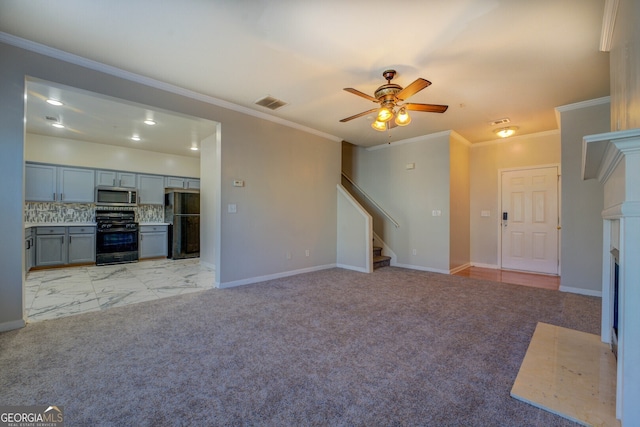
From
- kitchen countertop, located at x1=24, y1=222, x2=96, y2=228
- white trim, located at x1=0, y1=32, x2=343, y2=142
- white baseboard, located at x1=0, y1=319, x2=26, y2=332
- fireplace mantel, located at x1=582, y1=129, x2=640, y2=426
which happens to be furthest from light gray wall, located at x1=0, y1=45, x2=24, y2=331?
fireplace mantel, located at x1=582, y1=129, x2=640, y2=426

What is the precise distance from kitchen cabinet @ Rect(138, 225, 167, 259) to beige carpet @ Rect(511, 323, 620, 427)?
286 inches

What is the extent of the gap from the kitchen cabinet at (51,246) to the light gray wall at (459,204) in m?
7.75

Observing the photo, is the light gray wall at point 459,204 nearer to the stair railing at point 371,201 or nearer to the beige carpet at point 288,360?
the stair railing at point 371,201

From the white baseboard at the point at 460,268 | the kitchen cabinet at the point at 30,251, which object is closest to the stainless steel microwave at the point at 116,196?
the kitchen cabinet at the point at 30,251

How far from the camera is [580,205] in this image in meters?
3.91

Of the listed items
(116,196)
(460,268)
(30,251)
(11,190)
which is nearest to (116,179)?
(116,196)

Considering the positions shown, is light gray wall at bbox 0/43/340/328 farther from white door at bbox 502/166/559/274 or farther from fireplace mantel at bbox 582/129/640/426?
fireplace mantel at bbox 582/129/640/426

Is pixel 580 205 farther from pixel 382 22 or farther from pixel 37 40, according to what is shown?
pixel 37 40

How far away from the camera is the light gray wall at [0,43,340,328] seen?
102 inches

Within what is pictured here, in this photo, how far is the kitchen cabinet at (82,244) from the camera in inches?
223

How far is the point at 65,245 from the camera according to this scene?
219 inches

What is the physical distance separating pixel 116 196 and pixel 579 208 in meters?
8.77

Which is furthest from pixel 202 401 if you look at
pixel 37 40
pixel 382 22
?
pixel 37 40

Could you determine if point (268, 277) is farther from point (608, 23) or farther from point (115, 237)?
point (608, 23)
